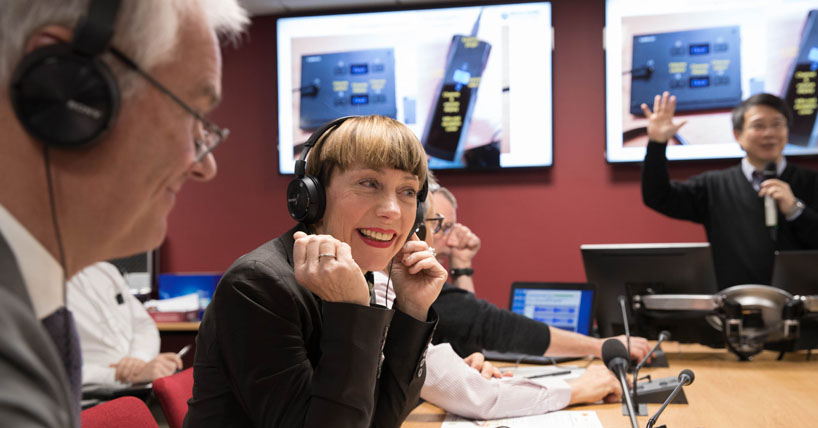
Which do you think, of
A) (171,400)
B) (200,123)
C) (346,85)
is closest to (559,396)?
(171,400)

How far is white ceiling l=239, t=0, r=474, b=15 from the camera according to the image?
4.00m

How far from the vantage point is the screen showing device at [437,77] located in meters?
3.88

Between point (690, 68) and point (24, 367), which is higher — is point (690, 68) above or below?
above

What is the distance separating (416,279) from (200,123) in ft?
2.66

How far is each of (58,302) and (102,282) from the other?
300cm

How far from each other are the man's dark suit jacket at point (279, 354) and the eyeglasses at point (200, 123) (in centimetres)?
46

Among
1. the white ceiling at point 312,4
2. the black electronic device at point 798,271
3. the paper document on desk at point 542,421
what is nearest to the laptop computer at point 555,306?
the black electronic device at point 798,271

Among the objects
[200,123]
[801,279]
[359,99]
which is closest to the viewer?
[200,123]

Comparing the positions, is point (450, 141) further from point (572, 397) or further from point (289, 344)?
point (289, 344)

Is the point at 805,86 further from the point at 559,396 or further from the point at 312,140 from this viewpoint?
the point at 312,140

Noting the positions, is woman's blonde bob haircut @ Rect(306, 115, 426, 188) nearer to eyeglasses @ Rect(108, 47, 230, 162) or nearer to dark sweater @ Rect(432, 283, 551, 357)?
eyeglasses @ Rect(108, 47, 230, 162)

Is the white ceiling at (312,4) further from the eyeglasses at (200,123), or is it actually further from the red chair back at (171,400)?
the eyeglasses at (200,123)

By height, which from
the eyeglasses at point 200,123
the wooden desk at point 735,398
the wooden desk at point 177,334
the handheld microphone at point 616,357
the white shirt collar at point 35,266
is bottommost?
the wooden desk at point 177,334

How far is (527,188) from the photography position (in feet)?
13.1
